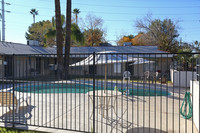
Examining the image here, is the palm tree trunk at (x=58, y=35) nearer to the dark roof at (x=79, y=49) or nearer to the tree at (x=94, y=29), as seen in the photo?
the dark roof at (x=79, y=49)

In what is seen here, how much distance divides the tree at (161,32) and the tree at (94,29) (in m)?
7.20

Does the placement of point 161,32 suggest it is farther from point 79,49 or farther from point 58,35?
point 58,35

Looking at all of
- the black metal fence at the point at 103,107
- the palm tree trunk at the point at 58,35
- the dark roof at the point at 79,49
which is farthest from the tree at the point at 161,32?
the black metal fence at the point at 103,107

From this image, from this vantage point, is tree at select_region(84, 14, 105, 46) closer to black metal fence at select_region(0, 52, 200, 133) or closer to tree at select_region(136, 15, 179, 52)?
tree at select_region(136, 15, 179, 52)

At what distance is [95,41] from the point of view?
36000 millimetres

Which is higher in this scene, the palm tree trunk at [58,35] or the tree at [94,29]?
the tree at [94,29]

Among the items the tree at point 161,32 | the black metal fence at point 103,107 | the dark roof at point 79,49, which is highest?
the tree at point 161,32

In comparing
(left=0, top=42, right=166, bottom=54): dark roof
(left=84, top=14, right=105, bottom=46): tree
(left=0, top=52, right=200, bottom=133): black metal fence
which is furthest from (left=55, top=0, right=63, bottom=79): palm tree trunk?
(left=84, top=14, right=105, bottom=46): tree

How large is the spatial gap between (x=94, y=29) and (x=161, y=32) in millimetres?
12128

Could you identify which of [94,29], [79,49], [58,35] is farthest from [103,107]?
[94,29]

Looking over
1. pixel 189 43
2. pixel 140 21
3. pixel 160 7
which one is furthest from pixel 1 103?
pixel 160 7

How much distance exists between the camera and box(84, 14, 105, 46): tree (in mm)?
35906

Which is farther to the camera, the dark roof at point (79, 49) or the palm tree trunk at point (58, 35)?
the dark roof at point (79, 49)

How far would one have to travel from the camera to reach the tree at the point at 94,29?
118 ft
